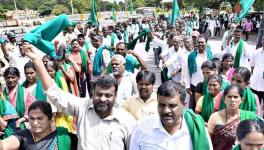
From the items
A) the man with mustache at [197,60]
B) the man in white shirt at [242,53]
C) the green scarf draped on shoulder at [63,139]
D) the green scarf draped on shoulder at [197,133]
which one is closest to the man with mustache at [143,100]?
the green scarf draped on shoulder at [63,139]

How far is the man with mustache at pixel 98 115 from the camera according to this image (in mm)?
2803

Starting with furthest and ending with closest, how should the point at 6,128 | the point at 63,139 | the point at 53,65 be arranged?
the point at 53,65
the point at 6,128
the point at 63,139

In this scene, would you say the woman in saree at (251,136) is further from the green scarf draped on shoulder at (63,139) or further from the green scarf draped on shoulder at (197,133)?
the green scarf draped on shoulder at (63,139)

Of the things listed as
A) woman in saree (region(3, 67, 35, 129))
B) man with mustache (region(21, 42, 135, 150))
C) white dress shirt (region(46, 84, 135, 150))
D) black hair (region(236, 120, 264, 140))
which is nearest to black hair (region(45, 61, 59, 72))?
woman in saree (region(3, 67, 35, 129))

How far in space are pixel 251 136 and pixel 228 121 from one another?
0.83 m

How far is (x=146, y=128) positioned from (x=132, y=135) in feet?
0.48

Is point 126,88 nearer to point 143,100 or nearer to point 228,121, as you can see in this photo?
point 143,100

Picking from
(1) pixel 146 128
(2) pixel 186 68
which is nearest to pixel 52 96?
(1) pixel 146 128

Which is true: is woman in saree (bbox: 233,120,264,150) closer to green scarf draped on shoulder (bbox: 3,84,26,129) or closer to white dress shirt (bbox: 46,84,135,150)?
white dress shirt (bbox: 46,84,135,150)

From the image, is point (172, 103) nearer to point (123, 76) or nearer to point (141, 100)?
point (141, 100)

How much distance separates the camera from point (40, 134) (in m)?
2.95

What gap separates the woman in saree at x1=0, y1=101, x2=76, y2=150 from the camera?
9.45 feet

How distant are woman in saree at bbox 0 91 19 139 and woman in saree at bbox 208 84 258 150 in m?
1.86

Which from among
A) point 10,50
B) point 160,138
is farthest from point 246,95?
point 10,50
